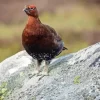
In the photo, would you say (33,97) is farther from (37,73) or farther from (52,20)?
(52,20)

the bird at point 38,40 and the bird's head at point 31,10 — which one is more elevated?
the bird's head at point 31,10

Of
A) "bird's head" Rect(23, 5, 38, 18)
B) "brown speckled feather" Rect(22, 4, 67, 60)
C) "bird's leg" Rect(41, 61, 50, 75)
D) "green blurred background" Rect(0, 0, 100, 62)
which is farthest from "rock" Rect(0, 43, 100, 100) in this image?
"green blurred background" Rect(0, 0, 100, 62)

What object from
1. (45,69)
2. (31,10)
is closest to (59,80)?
(45,69)

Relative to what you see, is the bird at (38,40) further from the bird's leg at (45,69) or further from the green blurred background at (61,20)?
the green blurred background at (61,20)

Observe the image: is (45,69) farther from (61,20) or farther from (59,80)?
(61,20)

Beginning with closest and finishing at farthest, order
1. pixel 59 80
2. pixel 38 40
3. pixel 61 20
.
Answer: pixel 59 80 < pixel 38 40 < pixel 61 20

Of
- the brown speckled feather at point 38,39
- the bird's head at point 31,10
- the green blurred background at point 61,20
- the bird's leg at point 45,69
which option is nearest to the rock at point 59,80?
the bird's leg at point 45,69

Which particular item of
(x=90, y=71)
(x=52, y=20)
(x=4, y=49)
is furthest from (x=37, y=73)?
(x=52, y=20)
